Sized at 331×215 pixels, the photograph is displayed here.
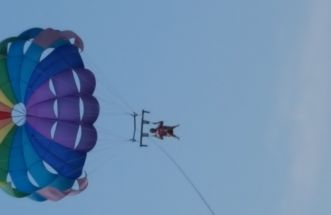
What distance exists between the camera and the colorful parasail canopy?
65.5 ft

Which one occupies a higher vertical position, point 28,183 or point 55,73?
point 55,73

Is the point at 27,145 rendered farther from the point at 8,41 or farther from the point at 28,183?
the point at 8,41

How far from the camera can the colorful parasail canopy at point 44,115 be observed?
65.5 ft

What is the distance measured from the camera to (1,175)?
2020cm

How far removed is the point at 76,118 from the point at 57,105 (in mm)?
654

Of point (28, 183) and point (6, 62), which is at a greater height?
point (6, 62)

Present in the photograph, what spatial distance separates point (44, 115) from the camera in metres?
20.2

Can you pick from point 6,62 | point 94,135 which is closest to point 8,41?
point 6,62

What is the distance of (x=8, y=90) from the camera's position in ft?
68.2

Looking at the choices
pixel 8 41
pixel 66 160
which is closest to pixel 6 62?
pixel 8 41

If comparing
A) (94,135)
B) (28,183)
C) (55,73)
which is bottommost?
(28,183)

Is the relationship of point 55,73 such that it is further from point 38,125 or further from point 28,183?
point 28,183

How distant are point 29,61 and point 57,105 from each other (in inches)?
60.7

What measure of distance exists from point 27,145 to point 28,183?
1.11 meters
